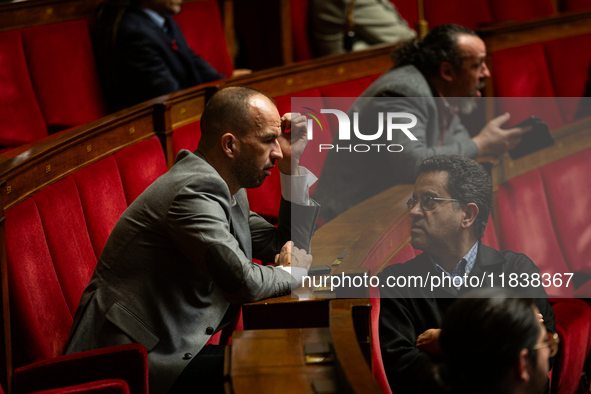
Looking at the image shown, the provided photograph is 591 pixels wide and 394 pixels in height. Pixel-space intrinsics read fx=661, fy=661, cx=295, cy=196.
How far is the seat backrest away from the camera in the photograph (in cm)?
73

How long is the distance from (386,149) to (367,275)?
438mm

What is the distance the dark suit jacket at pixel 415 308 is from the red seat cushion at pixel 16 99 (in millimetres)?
726

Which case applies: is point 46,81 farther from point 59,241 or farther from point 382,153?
point 382,153

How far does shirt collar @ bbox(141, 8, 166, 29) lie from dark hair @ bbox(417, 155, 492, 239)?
71 cm

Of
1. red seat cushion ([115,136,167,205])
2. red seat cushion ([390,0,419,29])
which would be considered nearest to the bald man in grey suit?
red seat cushion ([115,136,167,205])

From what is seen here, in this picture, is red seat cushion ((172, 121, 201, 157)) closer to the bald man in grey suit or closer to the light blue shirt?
the bald man in grey suit

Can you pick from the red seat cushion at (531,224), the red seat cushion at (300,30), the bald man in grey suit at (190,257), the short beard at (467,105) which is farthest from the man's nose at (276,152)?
the red seat cushion at (300,30)

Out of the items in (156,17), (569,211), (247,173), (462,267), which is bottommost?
(569,211)

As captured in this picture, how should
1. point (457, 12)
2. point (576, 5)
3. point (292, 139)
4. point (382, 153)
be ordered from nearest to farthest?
point (292, 139), point (382, 153), point (457, 12), point (576, 5)

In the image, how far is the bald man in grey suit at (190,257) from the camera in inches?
25.9

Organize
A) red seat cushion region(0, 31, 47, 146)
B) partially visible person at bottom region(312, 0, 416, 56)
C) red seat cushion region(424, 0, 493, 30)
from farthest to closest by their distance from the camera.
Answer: red seat cushion region(424, 0, 493, 30)
partially visible person at bottom region(312, 0, 416, 56)
red seat cushion region(0, 31, 47, 146)

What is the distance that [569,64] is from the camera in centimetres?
159

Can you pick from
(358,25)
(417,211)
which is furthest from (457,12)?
(417,211)

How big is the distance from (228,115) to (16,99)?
590 mm
